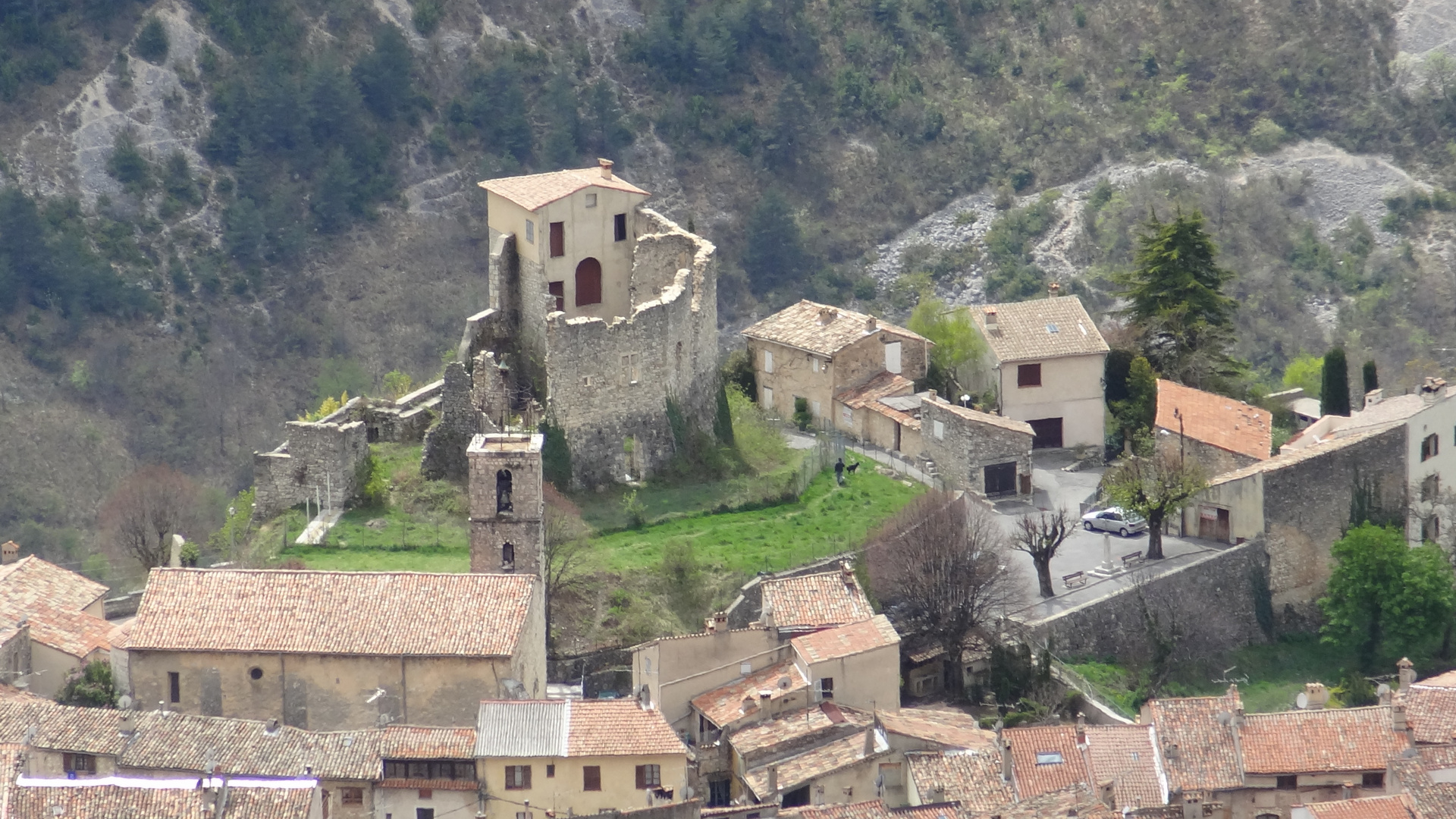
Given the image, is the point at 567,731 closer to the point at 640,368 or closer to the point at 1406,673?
the point at 640,368

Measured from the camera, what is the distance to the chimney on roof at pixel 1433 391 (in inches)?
3305

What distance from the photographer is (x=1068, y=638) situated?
78.2 m

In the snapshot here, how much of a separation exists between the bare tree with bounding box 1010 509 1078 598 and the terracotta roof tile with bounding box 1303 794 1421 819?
15324 mm

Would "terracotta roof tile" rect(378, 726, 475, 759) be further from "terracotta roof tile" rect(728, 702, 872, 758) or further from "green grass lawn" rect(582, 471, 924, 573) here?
"green grass lawn" rect(582, 471, 924, 573)

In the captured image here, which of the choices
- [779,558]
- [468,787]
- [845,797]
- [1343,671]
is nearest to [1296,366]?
[1343,671]

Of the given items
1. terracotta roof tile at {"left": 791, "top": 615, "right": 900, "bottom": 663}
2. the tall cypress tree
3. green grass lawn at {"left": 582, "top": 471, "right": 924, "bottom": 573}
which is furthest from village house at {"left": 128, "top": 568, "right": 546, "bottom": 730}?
the tall cypress tree

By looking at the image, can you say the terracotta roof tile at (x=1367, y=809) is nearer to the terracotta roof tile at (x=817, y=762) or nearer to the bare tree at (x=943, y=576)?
the terracotta roof tile at (x=817, y=762)

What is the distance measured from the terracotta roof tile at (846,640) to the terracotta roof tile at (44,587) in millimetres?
17159

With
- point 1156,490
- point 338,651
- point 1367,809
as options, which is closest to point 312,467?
point 338,651

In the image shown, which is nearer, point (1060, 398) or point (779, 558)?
point (779, 558)

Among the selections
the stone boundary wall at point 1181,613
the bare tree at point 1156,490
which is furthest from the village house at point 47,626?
the bare tree at point 1156,490

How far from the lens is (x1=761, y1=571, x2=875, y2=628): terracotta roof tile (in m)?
74.2

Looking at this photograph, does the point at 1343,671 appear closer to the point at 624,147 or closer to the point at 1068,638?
the point at 1068,638

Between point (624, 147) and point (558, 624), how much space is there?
5941cm
